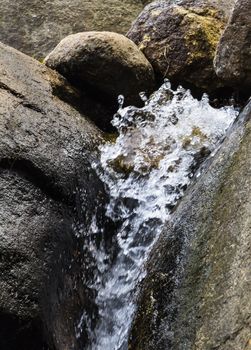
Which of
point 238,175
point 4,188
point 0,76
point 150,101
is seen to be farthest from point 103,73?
point 238,175

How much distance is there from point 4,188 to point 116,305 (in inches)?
33.9

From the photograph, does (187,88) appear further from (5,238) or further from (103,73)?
(5,238)

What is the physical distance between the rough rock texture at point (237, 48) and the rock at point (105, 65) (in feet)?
3.03

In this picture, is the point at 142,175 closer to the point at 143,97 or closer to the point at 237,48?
the point at 143,97

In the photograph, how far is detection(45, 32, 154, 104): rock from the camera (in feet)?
13.6

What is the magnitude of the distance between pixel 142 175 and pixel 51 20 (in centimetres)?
306

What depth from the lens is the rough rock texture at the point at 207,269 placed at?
1.80 m

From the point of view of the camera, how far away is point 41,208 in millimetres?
3121

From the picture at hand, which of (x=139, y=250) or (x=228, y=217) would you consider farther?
(x=139, y=250)

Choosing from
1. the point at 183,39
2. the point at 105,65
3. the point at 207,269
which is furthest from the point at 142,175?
the point at 207,269

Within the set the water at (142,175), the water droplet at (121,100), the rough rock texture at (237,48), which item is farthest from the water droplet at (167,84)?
the rough rock texture at (237,48)

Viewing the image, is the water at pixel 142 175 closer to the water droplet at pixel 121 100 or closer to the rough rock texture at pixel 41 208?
the water droplet at pixel 121 100

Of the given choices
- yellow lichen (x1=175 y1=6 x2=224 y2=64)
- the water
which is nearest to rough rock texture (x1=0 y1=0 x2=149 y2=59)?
yellow lichen (x1=175 y1=6 x2=224 y2=64)

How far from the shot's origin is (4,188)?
121 inches
